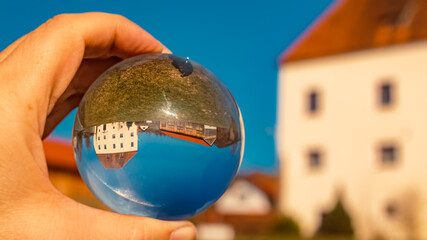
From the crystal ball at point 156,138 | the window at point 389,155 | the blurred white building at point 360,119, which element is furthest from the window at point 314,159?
the crystal ball at point 156,138

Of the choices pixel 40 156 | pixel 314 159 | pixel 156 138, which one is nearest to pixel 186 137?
pixel 156 138

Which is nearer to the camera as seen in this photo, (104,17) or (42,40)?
(42,40)

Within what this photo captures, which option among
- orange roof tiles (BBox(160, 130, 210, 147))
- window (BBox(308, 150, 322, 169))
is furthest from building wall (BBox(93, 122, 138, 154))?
window (BBox(308, 150, 322, 169))

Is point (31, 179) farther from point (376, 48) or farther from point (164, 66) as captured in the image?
point (376, 48)

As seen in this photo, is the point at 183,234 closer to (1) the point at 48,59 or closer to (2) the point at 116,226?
(2) the point at 116,226

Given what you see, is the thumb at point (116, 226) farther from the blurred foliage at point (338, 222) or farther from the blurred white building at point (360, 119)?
the blurred white building at point (360, 119)

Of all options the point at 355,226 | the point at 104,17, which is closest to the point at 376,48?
the point at 355,226
